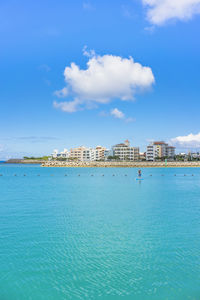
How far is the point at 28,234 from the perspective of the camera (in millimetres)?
15992

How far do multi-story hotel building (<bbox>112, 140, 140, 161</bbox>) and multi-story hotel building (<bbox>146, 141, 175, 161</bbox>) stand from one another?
800 cm

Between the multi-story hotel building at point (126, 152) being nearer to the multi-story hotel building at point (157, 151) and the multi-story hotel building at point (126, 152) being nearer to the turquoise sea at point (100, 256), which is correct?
the multi-story hotel building at point (157, 151)

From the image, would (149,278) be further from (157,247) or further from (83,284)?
(157,247)

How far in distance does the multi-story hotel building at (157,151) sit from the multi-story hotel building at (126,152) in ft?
26.2

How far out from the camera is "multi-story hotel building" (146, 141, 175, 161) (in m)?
179

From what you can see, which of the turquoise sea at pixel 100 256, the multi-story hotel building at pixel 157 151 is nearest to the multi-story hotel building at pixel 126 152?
the multi-story hotel building at pixel 157 151

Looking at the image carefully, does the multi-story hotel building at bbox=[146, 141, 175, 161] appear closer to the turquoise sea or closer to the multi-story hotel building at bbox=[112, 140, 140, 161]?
the multi-story hotel building at bbox=[112, 140, 140, 161]

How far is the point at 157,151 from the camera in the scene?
179625 mm

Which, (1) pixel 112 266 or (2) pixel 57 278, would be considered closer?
(2) pixel 57 278

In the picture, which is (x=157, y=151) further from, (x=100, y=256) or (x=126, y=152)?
(x=100, y=256)

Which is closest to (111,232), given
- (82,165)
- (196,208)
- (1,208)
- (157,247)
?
(157,247)

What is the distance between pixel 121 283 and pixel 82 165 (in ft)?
450

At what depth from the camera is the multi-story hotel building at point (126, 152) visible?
591 feet

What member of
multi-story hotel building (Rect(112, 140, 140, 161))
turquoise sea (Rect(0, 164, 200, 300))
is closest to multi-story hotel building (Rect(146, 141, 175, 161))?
multi-story hotel building (Rect(112, 140, 140, 161))
